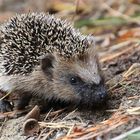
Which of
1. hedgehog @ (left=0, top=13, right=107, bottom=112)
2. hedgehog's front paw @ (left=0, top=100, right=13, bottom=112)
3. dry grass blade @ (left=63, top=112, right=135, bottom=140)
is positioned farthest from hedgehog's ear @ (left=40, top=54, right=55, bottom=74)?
dry grass blade @ (left=63, top=112, right=135, bottom=140)

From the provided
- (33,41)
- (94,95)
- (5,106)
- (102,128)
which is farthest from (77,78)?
(5,106)

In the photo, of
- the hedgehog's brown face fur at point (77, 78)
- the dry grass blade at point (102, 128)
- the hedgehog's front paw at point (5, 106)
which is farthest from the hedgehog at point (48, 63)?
the dry grass blade at point (102, 128)

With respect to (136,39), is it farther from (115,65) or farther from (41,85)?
(41,85)

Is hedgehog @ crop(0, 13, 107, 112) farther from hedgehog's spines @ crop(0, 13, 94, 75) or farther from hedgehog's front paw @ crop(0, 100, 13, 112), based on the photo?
hedgehog's front paw @ crop(0, 100, 13, 112)

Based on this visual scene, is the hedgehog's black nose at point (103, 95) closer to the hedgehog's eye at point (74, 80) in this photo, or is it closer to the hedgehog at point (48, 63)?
the hedgehog at point (48, 63)

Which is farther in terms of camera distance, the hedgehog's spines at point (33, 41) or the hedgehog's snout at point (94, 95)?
the hedgehog's spines at point (33, 41)

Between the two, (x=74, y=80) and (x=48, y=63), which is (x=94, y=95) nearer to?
(x=74, y=80)

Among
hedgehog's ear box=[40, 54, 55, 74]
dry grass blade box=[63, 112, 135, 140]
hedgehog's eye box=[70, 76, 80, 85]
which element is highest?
hedgehog's ear box=[40, 54, 55, 74]
